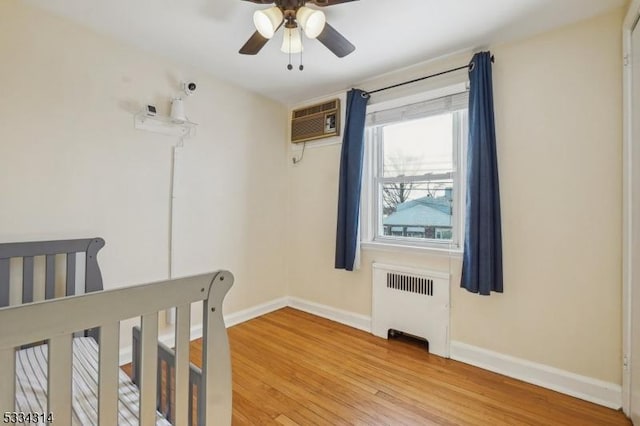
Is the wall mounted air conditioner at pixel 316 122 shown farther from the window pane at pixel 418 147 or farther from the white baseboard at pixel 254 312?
the white baseboard at pixel 254 312

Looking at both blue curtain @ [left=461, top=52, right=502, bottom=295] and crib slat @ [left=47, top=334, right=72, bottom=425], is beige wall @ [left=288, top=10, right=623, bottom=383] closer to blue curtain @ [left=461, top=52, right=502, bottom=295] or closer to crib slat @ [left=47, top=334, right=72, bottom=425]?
blue curtain @ [left=461, top=52, right=502, bottom=295]

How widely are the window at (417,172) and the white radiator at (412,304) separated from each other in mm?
294

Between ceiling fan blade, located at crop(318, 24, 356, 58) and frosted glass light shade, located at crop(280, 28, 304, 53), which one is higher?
frosted glass light shade, located at crop(280, 28, 304, 53)

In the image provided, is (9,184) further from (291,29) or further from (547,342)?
(547,342)

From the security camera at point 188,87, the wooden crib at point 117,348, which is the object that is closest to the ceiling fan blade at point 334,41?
the security camera at point 188,87

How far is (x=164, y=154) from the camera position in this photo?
240 centimetres

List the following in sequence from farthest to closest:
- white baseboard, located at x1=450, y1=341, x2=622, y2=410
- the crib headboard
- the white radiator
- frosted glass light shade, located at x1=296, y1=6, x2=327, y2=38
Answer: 1. the white radiator
2. white baseboard, located at x1=450, y1=341, x2=622, y2=410
3. the crib headboard
4. frosted glass light shade, located at x1=296, y1=6, x2=327, y2=38

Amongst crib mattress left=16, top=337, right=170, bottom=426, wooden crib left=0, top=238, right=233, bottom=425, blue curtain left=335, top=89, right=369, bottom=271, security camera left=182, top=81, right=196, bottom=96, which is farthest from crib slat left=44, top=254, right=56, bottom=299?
blue curtain left=335, top=89, right=369, bottom=271

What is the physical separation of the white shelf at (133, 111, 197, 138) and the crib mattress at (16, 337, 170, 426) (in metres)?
1.56

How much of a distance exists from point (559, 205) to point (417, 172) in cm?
103

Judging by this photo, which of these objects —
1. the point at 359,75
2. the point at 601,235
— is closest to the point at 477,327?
the point at 601,235

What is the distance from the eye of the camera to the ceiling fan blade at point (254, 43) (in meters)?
1.76

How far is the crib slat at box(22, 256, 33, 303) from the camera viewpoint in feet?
5.54

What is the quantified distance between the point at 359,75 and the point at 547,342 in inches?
99.0
